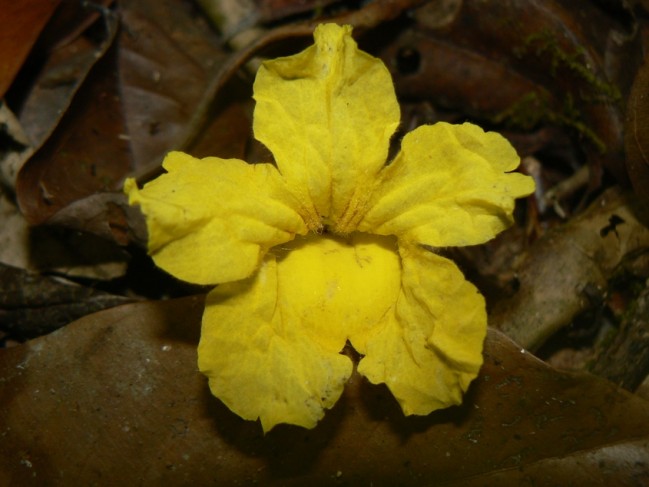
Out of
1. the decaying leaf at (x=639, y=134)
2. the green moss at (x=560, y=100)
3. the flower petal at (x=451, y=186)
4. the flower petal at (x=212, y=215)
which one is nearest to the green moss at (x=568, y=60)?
the green moss at (x=560, y=100)

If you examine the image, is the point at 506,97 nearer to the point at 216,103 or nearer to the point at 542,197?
the point at 542,197

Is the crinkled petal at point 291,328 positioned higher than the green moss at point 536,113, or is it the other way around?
the green moss at point 536,113

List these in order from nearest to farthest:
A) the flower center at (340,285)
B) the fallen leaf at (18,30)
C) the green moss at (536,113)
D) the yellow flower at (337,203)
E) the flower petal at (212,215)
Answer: the flower petal at (212,215)
the yellow flower at (337,203)
the flower center at (340,285)
the fallen leaf at (18,30)
the green moss at (536,113)

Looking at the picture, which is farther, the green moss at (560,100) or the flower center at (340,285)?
the green moss at (560,100)

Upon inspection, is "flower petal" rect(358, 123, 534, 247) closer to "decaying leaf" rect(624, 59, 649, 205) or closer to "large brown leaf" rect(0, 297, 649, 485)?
"large brown leaf" rect(0, 297, 649, 485)

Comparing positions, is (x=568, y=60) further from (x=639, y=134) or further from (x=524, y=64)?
(x=639, y=134)

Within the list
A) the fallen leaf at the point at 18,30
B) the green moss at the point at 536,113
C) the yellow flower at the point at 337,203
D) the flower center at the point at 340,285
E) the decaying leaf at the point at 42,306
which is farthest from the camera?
the green moss at the point at 536,113

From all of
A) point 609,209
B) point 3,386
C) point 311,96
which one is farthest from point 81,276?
point 609,209

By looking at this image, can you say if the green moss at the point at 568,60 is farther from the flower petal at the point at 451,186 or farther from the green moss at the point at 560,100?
the flower petal at the point at 451,186
